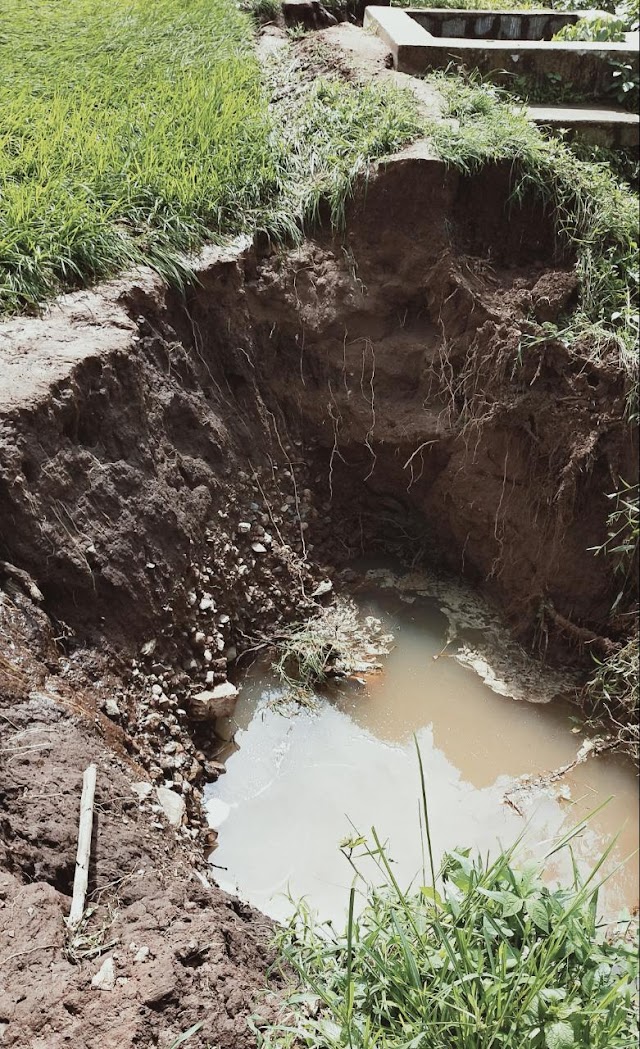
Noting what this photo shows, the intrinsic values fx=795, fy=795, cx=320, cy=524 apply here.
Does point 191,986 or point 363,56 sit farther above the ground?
point 363,56

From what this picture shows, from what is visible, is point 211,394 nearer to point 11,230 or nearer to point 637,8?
point 11,230

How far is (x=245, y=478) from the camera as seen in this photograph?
3.62 m

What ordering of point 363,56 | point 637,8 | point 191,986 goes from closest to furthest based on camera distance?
point 191,986 → point 363,56 → point 637,8

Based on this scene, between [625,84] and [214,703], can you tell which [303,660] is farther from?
[625,84]

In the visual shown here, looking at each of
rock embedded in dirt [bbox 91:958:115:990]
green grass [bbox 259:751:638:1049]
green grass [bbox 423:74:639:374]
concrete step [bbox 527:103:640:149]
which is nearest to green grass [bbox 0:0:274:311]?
green grass [bbox 423:74:639:374]

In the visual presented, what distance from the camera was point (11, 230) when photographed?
10.3 feet

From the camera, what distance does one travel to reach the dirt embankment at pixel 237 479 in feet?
7.54

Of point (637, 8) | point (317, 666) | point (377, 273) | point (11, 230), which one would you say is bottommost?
point (317, 666)

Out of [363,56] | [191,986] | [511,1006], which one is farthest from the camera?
[363,56]

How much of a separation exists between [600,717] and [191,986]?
229 centimetres

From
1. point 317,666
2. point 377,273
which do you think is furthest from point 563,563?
point 377,273

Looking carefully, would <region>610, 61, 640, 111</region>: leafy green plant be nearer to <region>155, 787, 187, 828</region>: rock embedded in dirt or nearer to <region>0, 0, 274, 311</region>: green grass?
<region>0, 0, 274, 311</region>: green grass

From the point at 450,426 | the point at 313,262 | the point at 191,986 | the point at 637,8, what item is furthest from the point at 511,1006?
the point at 637,8

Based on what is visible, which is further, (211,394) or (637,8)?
(637,8)
